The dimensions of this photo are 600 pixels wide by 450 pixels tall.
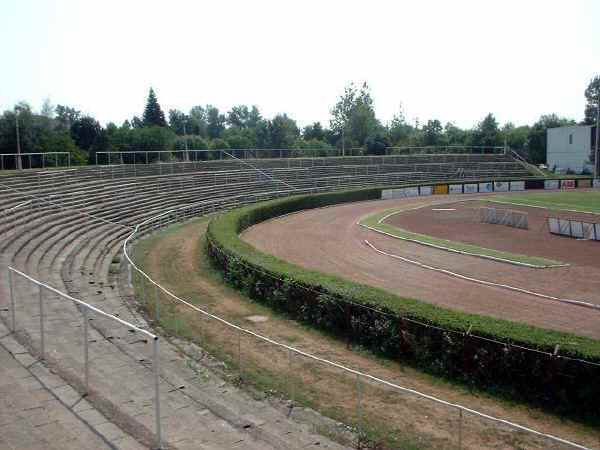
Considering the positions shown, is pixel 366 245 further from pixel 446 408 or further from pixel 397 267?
pixel 446 408

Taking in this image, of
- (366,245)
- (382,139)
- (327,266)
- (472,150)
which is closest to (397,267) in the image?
(327,266)

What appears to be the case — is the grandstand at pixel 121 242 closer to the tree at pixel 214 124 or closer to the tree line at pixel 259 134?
the tree line at pixel 259 134

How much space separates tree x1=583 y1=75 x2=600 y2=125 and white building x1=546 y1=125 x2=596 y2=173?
4249cm

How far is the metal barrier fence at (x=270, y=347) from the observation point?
9195 mm

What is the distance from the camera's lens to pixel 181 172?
5603 cm

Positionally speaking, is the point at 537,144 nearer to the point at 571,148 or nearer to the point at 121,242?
the point at 571,148

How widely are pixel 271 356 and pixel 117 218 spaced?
25990 millimetres

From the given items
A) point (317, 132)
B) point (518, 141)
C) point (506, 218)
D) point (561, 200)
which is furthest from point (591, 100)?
point (506, 218)

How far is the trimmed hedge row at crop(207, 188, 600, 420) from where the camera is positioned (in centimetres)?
1257

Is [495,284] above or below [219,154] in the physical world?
below

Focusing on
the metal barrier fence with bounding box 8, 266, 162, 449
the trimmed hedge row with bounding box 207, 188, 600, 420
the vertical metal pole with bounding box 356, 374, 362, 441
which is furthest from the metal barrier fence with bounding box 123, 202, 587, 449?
the metal barrier fence with bounding box 8, 266, 162, 449

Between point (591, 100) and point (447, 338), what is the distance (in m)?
150

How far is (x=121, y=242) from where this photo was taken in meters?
32.2

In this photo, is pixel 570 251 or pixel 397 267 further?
pixel 570 251
